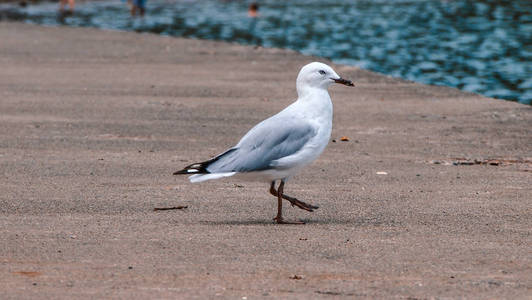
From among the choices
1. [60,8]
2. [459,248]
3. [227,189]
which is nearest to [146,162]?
[227,189]

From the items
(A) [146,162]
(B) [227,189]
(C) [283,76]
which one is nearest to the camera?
(B) [227,189]

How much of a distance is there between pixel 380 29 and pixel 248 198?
88.5ft

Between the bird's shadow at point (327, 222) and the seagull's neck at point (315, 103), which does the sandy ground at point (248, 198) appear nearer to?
the bird's shadow at point (327, 222)

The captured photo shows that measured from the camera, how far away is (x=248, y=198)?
9.00 meters

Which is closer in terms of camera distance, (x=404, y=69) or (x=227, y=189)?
(x=227, y=189)

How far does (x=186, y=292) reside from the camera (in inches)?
238

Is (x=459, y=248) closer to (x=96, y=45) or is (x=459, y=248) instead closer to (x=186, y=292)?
(x=186, y=292)

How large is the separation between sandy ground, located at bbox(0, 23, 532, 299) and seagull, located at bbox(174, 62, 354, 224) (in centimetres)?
38

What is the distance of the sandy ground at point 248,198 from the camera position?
251 inches

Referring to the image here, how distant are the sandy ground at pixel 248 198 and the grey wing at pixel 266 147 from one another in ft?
1.39

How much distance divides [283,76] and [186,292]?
508 inches

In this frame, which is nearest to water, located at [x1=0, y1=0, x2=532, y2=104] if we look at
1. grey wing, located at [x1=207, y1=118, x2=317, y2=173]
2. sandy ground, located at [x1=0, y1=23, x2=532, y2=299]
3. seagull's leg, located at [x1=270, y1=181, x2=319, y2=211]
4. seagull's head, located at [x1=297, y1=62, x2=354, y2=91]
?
sandy ground, located at [x1=0, y1=23, x2=532, y2=299]

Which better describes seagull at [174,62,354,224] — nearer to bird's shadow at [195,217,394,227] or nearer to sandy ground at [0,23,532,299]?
bird's shadow at [195,217,394,227]

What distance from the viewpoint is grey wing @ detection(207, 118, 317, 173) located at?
780 cm
